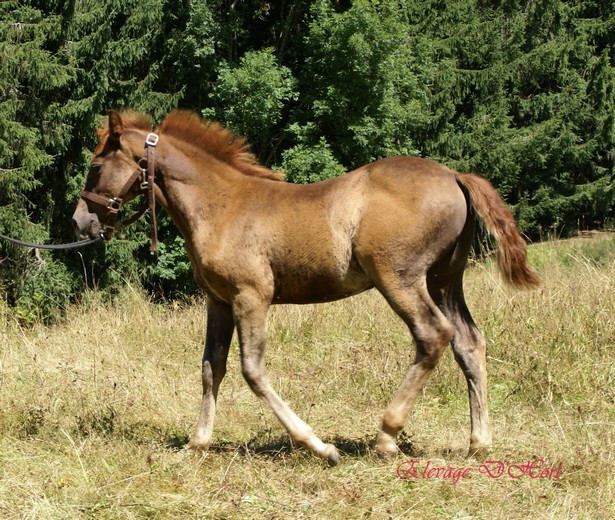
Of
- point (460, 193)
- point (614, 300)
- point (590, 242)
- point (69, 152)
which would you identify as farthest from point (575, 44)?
point (460, 193)

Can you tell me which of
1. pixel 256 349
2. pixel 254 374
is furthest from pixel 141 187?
pixel 254 374

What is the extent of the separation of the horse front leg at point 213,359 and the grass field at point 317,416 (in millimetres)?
246

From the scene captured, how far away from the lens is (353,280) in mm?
5391

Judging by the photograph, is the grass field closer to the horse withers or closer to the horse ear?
the horse withers

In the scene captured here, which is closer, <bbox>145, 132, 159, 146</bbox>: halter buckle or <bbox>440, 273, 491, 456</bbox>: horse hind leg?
<bbox>440, 273, 491, 456</bbox>: horse hind leg

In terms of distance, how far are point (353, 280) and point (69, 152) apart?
36.9 feet

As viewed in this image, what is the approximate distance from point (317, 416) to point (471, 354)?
1.59 metres

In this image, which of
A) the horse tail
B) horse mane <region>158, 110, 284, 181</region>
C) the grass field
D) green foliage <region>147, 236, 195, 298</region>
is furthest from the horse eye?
green foliage <region>147, 236, 195, 298</region>

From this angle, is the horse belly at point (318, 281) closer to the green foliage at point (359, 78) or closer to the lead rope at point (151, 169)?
the lead rope at point (151, 169)

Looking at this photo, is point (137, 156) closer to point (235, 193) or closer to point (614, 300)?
point (235, 193)

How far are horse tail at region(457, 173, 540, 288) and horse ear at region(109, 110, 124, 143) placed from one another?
258cm

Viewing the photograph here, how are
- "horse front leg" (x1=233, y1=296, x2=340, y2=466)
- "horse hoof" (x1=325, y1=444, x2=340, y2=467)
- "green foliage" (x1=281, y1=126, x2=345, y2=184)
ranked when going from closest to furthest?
"horse hoof" (x1=325, y1=444, x2=340, y2=467), "horse front leg" (x1=233, y1=296, x2=340, y2=466), "green foliage" (x1=281, y1=126, x2=345, y2=184)

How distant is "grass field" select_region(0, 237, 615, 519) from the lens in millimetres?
4566

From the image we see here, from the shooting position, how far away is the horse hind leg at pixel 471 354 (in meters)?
5.48
